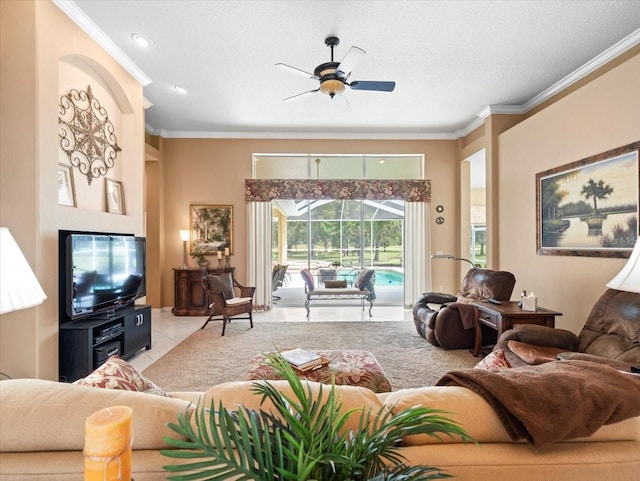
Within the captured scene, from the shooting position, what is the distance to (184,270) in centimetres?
580

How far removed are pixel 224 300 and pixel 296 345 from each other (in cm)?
127

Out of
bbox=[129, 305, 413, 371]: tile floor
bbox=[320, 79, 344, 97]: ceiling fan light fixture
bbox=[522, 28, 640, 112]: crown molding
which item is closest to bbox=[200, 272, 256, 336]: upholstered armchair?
bbox=[129, 305, 413, 371]: tile floor

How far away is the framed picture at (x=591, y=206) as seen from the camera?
309cm

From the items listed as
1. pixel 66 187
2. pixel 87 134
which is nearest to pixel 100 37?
pixel 87 134

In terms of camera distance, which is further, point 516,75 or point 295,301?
point 295,301

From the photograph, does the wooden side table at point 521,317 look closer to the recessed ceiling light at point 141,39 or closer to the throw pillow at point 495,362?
the throw pillow at point 495,362

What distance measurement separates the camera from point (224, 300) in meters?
4.73

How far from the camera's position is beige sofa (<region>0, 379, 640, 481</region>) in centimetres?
84

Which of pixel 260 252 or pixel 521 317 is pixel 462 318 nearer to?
pixel 521 317

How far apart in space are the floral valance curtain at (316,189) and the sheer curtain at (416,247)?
0.60 m

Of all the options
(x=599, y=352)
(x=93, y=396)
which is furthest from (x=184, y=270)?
(x=599, y=352)

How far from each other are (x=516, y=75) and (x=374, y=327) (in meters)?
3.86

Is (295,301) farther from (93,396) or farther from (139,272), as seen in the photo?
(93,396)

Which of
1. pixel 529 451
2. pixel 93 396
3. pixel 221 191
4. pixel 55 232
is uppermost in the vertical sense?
pixel 221 191
